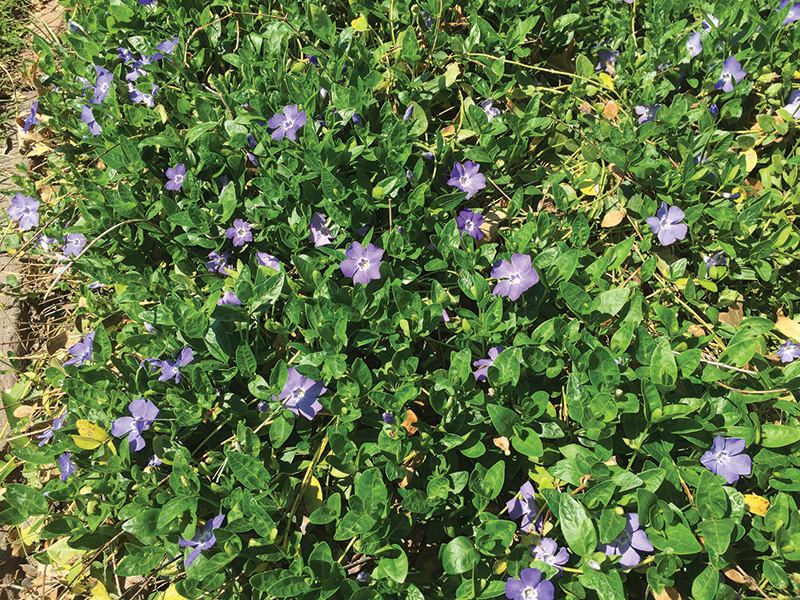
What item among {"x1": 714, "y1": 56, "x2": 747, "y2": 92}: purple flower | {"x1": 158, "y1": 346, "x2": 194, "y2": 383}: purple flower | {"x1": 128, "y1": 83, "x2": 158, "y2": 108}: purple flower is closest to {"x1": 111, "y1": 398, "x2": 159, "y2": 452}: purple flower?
{"x1": 158, "y1": 346, "x2": 194, "y2": 383}: purple flower

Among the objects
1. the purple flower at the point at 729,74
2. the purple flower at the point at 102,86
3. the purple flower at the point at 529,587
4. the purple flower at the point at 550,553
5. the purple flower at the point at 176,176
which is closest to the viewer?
the purple flower at the point at 529,587

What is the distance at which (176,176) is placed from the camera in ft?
8.51

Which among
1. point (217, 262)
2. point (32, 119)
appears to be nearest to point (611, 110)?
point (217, 262)

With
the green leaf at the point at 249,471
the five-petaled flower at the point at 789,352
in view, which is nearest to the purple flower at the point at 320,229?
the green leaf at the point at 249,471

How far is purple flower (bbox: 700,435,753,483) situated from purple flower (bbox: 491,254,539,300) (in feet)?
2.60

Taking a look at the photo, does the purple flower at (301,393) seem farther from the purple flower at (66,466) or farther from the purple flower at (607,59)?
the purple flower at (607,59)

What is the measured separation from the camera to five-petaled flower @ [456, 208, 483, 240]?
2.48 meters

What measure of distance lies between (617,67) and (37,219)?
3093 mm

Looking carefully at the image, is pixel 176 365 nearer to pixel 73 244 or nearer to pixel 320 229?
pixel 320 229

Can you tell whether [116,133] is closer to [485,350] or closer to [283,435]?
[283,435]

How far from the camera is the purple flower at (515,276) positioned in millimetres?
2084

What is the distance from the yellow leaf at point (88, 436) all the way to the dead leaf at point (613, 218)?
2195 mm

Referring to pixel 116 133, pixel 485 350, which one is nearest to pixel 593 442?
pixel 485 350

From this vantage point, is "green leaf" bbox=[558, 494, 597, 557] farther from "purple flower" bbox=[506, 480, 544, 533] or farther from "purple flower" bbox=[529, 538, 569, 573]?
"purple flower" bbox=[506, 480, 544, 533]
